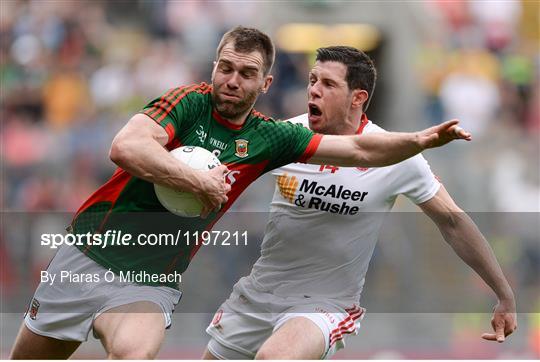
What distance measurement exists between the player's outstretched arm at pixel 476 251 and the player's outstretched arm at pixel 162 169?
1.91 meters

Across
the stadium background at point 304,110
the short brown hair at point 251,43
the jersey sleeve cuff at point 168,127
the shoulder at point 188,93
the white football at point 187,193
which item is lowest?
the stadium background at point 304,110

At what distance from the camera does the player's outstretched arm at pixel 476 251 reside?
24.8ft

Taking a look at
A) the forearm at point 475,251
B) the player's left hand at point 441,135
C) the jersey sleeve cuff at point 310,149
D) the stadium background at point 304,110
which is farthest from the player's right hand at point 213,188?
the stadium background at point 304,110

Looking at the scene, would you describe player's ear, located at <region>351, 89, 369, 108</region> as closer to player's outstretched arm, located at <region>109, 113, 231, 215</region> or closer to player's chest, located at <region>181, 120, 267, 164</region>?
player's chest, located at <region>181, 120, 267, 164</region>

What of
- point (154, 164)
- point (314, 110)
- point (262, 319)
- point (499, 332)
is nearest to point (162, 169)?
point (154, 164)

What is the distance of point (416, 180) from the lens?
758 centimetres

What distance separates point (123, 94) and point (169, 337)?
13.2 ft

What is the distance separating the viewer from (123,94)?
14.5 metres

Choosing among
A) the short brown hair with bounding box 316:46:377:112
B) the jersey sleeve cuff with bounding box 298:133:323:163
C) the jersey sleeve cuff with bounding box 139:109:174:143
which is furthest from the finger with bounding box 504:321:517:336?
the jersey sleeve cuff with bounding box 139:109:174:143

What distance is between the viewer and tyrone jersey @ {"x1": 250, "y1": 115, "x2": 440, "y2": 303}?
7555 millimetres

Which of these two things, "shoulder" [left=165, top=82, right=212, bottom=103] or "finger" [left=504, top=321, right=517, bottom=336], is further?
"finger" [left=504, top=321, right=517, bottom=336]

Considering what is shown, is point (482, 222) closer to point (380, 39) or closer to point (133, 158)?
point (380, 39)

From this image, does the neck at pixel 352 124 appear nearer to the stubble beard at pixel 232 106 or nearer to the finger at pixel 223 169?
the stubble beard at pixel 232 106

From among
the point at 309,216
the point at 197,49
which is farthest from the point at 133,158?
the point at 197,49
